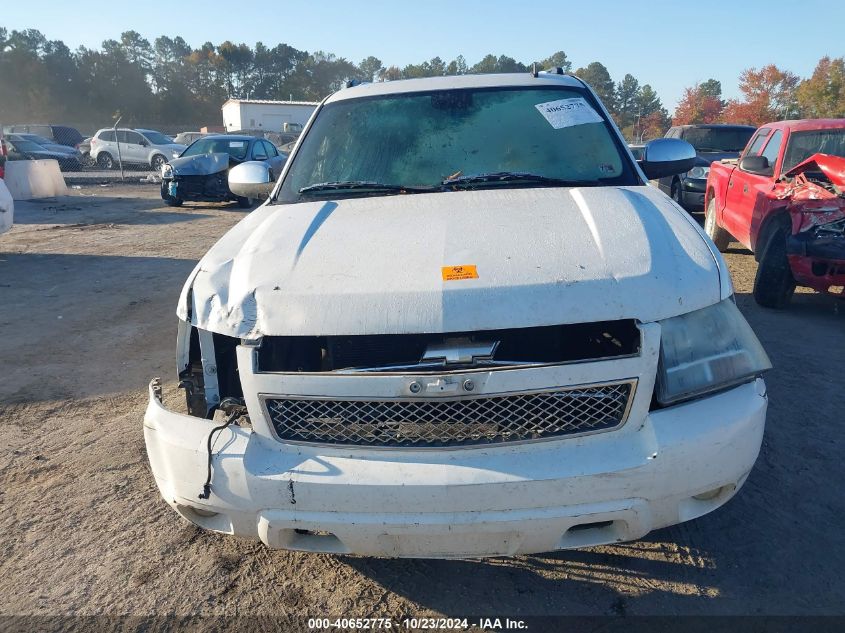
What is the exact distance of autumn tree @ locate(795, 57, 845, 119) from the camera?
34.2m

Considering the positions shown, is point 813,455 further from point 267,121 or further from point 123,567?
point 267,121

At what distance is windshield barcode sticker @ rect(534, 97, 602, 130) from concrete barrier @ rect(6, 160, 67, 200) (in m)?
15.4

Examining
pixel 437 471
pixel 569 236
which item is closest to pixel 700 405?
pixel 569 236

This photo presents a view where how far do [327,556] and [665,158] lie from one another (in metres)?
2.86

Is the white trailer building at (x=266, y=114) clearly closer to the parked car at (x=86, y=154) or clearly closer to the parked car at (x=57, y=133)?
the parked car at (x=57, y=133)

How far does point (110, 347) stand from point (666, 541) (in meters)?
4.33

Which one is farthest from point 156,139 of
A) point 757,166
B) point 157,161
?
point 757,166

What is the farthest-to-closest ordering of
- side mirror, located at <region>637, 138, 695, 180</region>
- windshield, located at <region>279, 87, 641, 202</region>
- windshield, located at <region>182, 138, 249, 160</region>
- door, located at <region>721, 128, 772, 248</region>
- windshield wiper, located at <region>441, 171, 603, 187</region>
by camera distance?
windshield, located at <region>182, 138, 249, 160</region> → door, located at <region>721, 128, 772, 248</region> → side mirror, located at <region>637, 138, 695, 180</region> → windshield, located at <region>279, 87, 641, 202</region> → windshield wiper, located at <region>441, 171, 603, 187</region>

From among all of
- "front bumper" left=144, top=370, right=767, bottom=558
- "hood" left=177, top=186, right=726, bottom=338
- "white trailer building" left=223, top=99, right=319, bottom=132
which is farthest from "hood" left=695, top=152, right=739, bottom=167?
"white trailer building" left=223, top=99, right=319, bottom=132

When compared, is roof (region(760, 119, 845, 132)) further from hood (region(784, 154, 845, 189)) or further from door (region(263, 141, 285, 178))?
door (region(263, 141, 285, 178))

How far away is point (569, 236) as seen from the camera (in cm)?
236

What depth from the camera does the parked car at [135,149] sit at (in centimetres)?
2507

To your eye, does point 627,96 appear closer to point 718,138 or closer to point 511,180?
point 718,138

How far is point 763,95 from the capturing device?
40062 millimetres
